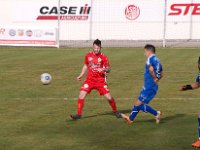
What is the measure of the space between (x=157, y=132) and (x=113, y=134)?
107 cm

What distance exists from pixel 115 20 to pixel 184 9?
21.3 feet

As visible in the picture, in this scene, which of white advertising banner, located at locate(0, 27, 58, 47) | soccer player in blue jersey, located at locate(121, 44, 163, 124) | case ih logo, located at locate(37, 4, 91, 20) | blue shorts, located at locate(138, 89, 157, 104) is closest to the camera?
soccer player in blue jersey, located at locate(121, 44, 163, 124)

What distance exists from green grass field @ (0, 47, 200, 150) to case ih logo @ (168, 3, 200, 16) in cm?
2334

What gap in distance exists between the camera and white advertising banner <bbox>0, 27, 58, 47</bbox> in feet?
144

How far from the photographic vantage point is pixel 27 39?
144ft

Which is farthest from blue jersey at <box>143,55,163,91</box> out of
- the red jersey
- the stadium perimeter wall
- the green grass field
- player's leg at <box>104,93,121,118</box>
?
the stadium perimeter wall

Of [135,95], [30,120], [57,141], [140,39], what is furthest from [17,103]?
[140,39]

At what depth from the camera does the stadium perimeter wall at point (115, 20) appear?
167 feet

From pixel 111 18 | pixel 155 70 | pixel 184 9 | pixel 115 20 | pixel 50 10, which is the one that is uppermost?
pixel 184 9

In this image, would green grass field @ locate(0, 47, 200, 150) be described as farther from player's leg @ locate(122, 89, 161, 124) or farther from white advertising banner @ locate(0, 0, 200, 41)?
white advertising banner @ locate(0, 0, 200, 41)

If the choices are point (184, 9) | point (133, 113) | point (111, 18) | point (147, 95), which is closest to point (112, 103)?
point (133, 113)

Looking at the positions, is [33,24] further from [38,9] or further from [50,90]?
[50,90]

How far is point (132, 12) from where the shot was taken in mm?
51656

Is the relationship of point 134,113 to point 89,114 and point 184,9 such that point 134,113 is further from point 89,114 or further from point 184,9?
point 184,9
